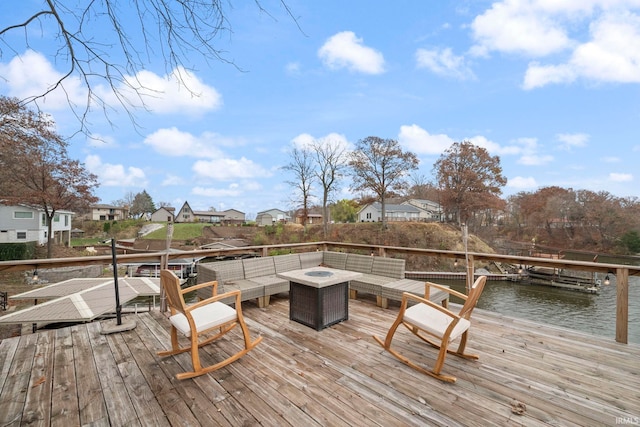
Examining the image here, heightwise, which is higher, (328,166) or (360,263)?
(328,166)

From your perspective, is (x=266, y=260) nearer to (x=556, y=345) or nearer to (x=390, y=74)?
(x=556, y=345)

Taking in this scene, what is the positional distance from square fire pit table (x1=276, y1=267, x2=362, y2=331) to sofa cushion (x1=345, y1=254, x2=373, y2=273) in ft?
4.16

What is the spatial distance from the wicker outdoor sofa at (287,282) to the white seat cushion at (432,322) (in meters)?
1.12

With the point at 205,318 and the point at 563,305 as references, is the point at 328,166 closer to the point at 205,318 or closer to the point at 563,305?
the point at 563,305

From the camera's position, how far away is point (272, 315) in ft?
12.4

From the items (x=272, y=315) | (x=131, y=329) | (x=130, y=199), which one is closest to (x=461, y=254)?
(x=272, y=315)

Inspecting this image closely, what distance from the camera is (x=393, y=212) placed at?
99.7 ft

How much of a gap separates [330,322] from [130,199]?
174 feet

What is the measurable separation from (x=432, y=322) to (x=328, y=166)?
19.4m

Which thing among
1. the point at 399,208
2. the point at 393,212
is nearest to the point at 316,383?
the point at 393,212

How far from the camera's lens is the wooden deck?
5.81 ft

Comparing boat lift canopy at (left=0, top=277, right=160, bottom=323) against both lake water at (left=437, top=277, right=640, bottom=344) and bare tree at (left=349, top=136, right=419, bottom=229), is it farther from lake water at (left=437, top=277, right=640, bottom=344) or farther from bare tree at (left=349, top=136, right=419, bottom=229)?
bare tree at (left=349, top=136, right=419, bottom=229)

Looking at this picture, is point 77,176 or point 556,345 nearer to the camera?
point 556,345

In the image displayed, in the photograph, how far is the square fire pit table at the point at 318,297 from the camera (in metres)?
3.22
